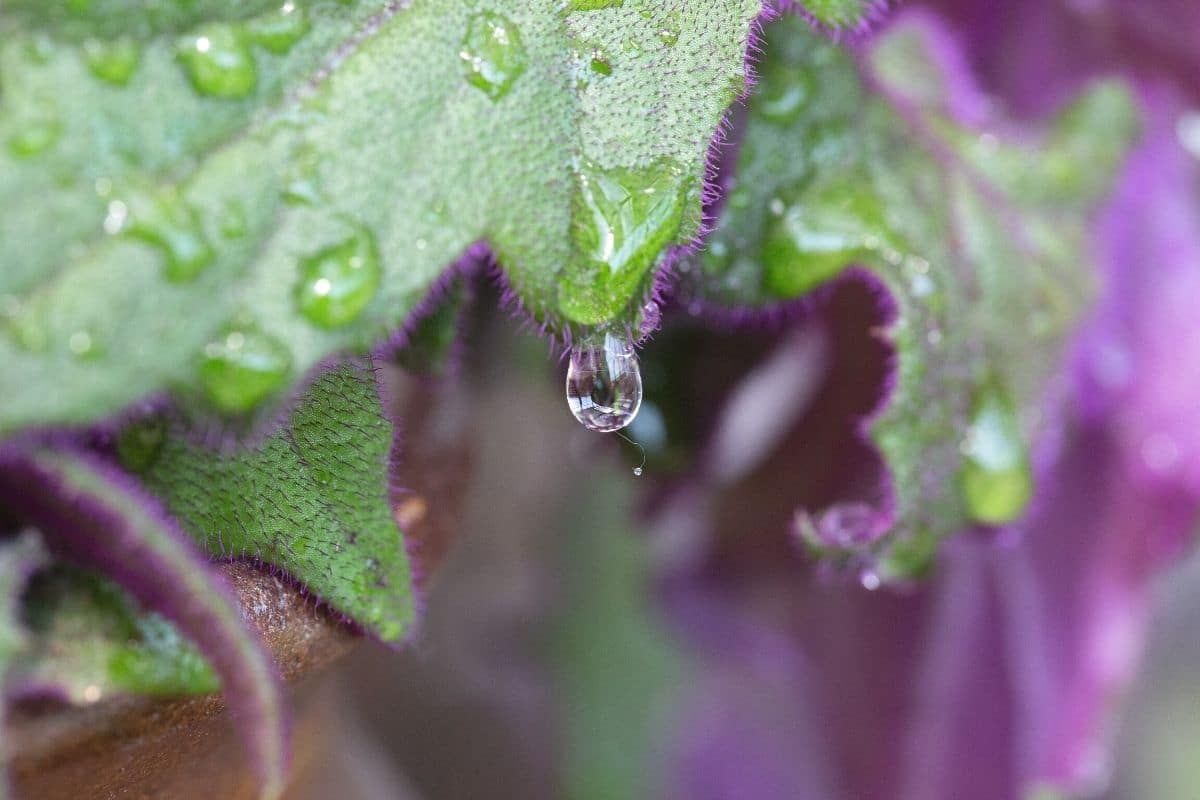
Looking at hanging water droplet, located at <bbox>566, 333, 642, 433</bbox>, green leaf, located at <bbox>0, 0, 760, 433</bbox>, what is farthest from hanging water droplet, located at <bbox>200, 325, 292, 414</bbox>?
hanging water droplet, located at <bbox>566, 333, 642, 433</bbox>

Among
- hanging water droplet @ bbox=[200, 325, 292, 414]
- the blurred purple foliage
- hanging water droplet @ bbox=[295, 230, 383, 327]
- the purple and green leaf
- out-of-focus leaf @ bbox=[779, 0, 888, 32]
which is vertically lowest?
the blurred purple foliage

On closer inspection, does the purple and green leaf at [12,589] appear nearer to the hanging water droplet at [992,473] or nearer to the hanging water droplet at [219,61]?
the hanging water droplet at [219,61]

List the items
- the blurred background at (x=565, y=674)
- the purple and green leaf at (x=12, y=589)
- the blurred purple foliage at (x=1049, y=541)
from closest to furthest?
the purple and green leaf at (x=12, y=589) → the blurred purple foliage at (x=1049, y=541) → the blurred background at (x=565, y=674)

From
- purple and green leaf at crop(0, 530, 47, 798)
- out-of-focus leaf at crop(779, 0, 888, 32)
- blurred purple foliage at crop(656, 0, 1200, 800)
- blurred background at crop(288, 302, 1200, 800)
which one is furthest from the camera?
blurred background at crop(288, 302, 1200, 800)

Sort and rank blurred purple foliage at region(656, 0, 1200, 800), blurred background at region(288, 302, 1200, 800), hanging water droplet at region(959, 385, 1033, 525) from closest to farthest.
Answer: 1. hanging water droplet at region(959, 385, 1033, 525)
2. blurred purple foliage at region(656, 0, 1200, 800)
3. blurred background at region(288, 302, 1200, 800)

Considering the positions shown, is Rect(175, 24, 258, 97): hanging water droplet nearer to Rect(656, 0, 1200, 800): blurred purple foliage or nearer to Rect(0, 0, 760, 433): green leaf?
Rect(0, 0, 760, 433): green leaf

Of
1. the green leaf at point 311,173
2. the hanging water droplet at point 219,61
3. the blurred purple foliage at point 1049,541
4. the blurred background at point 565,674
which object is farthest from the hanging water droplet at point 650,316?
the blurred background at point 565,674

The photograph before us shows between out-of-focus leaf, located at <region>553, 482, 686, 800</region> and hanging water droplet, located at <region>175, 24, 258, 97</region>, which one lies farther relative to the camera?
out-of-focus leaf, located at <region>553, 482, 686, 800</region>
